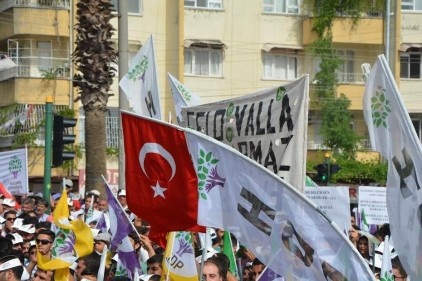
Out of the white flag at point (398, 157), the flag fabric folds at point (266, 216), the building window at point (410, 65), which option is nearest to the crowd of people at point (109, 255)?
the flag fabric folds at point (266, 216)

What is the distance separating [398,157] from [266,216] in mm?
914

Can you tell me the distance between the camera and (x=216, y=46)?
42.4 m

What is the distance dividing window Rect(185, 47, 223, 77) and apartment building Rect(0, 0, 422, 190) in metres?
0.03

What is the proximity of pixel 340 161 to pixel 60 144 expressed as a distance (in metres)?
23.0

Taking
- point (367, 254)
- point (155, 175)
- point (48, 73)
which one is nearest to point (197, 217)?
point (155, 175)

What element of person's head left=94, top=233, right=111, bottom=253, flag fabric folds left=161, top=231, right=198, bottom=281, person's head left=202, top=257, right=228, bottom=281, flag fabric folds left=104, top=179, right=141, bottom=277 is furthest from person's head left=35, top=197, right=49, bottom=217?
person's head left=202, top=257, right=228, bottom=281

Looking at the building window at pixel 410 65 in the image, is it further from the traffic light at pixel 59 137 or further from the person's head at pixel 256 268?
the person's head at pixel 256 268

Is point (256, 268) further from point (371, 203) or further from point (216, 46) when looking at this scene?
point (216, 46)

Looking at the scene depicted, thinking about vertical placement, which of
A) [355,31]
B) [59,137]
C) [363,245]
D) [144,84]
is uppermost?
[355,31]

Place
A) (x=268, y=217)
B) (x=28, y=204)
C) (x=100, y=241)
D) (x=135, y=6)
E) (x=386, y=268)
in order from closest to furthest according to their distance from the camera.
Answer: (x=268, y=217) → (x=386, y=268) → (x=100, y=241) → (x=28, y=204) → (x=135, y=6)

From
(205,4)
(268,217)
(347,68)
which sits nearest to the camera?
(268,217)

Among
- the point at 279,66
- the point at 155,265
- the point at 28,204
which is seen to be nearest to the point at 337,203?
the point at 155,265

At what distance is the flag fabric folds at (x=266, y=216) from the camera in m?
6.76

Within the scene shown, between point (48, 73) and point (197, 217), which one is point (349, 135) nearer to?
point (48, 73)
